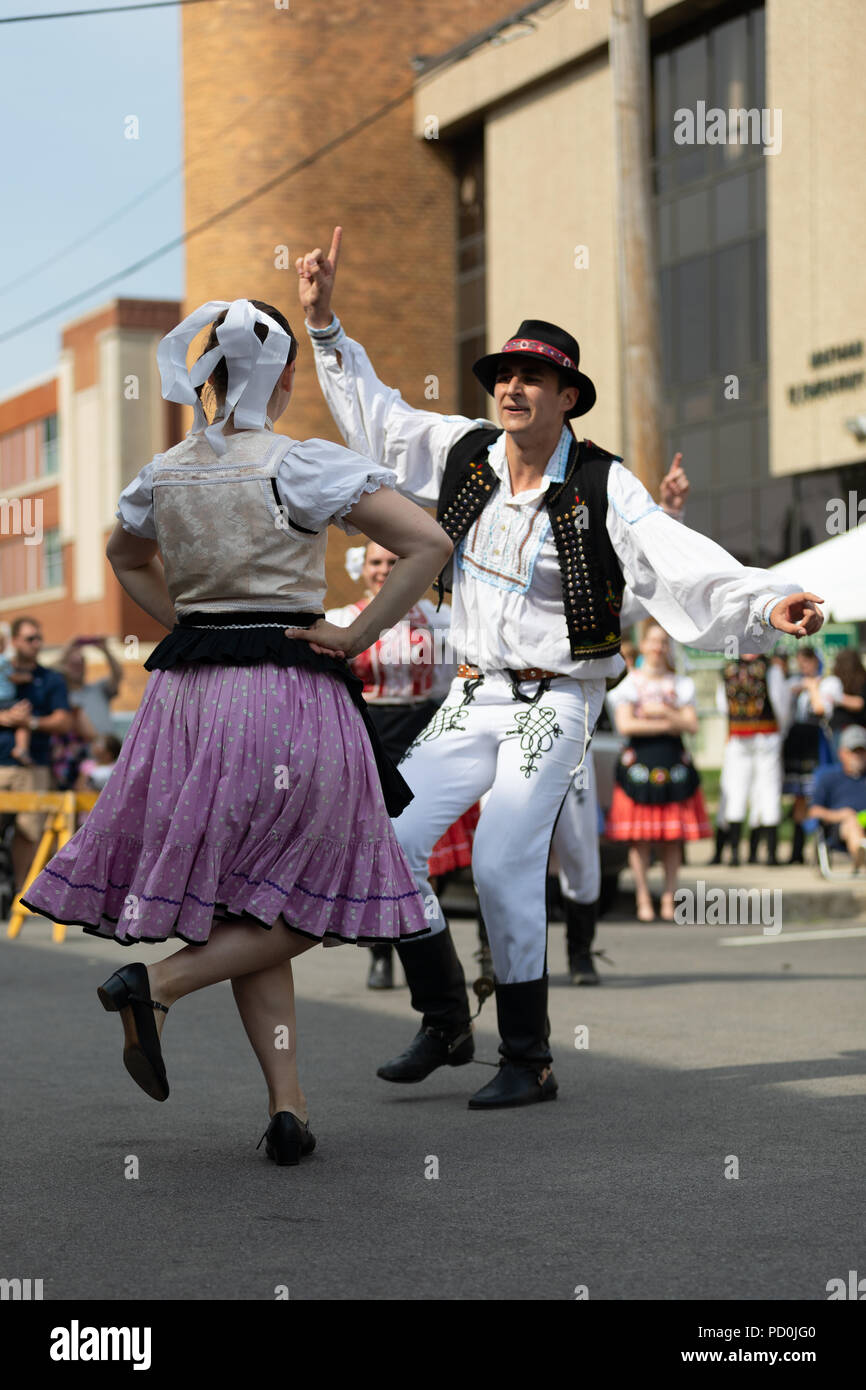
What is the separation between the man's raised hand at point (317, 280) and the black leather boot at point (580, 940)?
13.4ft

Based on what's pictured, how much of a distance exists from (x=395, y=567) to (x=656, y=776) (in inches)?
331

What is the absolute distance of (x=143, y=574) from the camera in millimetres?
5246

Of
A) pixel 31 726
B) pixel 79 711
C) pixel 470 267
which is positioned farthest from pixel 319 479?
pixel 470 267

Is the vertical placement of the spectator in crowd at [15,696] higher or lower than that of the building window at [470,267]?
lower

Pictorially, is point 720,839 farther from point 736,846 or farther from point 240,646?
point 240,646

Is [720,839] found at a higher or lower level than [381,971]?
lower

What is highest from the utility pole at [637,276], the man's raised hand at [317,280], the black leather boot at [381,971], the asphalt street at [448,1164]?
the utility pole at [637,276]

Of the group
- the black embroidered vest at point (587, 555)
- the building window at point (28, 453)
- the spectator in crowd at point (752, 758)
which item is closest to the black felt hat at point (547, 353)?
the black embroidered vest at point (587, 555)

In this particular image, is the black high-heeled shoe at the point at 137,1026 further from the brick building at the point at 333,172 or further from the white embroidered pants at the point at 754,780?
the brick building at the point at 333,172

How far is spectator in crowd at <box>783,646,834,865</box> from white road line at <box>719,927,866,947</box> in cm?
452

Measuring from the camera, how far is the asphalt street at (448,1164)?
3.80m

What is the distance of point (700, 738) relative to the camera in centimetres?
2791

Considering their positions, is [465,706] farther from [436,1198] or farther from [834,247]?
[834,247]
